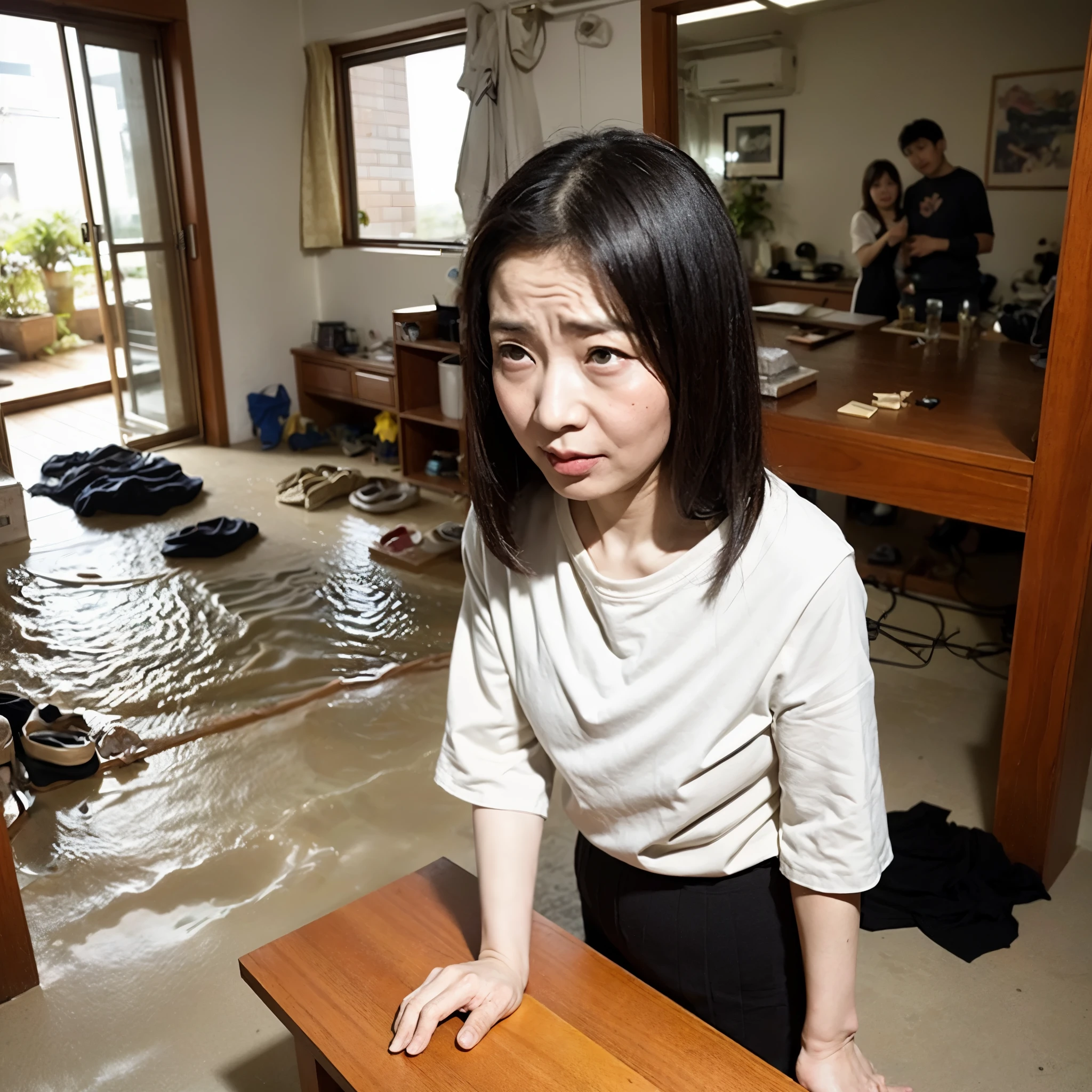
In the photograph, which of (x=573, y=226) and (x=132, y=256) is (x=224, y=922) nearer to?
(x=573, y=226)

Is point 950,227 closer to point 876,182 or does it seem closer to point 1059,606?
point 876,182

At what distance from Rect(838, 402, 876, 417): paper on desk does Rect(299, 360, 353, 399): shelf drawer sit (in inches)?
130

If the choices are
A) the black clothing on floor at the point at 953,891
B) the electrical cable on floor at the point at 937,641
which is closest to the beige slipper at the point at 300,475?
the electrical cable on floor at the point at 937,641

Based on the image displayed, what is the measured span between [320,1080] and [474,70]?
399 cm

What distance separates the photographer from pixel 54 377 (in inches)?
263

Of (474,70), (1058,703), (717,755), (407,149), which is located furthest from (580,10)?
(717,755)

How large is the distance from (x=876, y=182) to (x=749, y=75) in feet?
4.78

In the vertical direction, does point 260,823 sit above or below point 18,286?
below

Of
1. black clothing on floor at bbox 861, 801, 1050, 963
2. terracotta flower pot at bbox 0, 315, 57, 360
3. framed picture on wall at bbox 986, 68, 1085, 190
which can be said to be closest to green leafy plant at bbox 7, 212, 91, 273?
terracotta flower pot at bbox 0, 315, 57, 360

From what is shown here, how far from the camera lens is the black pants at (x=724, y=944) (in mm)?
938

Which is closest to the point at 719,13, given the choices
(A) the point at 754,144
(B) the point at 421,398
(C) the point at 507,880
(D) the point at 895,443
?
(A) the point at 754,144

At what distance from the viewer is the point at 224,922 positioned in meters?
1.90

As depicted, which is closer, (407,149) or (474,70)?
(474,70)

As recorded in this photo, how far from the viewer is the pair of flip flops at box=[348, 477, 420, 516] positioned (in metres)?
4.19
